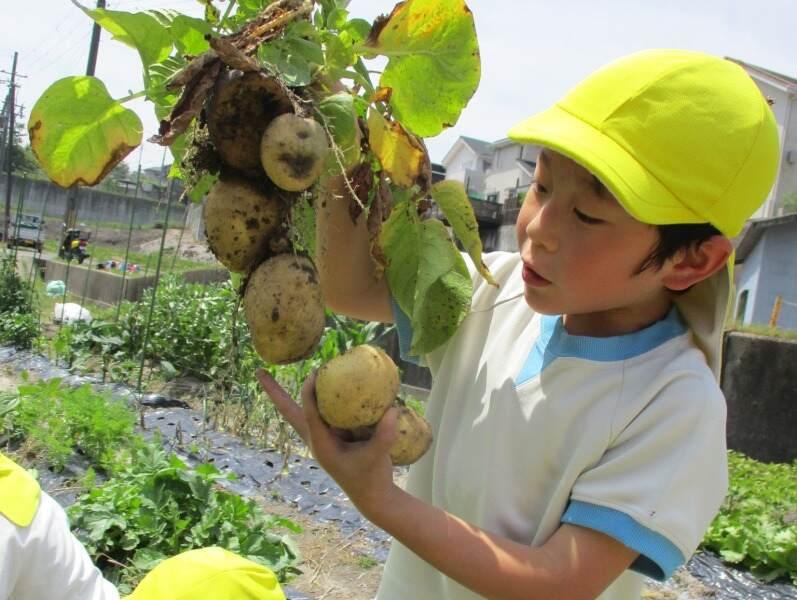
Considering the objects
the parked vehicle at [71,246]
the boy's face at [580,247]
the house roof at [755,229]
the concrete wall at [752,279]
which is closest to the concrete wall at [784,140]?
the concrete wall at [752,279]

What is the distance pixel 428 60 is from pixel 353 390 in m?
0.45

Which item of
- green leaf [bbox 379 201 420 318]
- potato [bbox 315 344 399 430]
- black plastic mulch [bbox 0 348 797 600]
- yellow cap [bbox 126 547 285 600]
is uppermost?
green leaf [bbox 379 201 420 318]

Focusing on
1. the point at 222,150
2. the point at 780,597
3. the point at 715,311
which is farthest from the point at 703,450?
the point at 780,597

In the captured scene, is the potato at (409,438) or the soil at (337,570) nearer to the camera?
the potato at (409,438)

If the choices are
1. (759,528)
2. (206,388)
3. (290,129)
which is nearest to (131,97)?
(290,129)

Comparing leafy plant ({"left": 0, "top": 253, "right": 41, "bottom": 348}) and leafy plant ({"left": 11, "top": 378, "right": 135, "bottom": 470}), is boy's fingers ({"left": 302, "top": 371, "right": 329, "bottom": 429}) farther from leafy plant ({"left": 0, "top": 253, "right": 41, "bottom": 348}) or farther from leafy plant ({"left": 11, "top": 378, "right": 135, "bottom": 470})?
leafy plant ({"left": 0, "top": 253, "right": 41, "bottom": 348})

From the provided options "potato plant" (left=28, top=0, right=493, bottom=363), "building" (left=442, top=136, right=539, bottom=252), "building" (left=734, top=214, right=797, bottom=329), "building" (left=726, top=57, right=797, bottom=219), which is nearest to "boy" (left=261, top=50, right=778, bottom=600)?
"potato plant" (left=28, top=0, right=493, bottom=363)

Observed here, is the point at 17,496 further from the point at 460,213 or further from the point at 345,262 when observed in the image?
the point at 460,213

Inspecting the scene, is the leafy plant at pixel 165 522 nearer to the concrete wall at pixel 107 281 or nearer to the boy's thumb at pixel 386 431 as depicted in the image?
the boy's thumb at pixel 386 431

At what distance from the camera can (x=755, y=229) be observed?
1051 centimetres

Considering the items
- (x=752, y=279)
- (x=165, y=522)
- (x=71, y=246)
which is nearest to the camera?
(x=165, y=522)

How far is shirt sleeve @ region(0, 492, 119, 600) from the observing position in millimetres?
1373

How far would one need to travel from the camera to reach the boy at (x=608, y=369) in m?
0.94

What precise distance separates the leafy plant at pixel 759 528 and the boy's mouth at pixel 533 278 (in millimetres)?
3504
